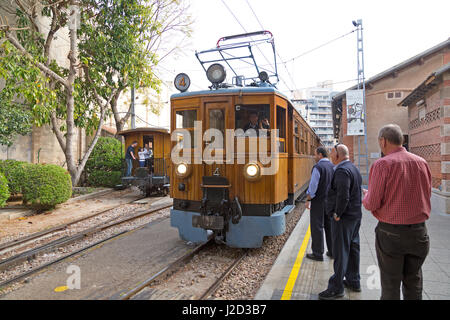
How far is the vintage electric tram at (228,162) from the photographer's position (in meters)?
5.05

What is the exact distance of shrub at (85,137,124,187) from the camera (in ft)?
48.6

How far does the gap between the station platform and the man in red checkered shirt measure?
1.08 meters

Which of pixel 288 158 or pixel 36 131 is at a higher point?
pixel 36 131

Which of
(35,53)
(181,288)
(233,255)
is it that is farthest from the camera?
(35,53)

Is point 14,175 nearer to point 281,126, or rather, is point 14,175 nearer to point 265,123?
point 265,123

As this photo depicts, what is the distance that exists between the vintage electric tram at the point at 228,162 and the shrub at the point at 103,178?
1024cm

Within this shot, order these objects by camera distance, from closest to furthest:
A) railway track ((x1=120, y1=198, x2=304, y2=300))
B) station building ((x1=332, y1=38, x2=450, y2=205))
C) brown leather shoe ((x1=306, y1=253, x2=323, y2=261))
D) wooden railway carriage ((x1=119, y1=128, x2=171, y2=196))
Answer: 1. railway track ((x1=120, y1=198, x2=304, y2=300))
2. brown leather shoe ((x1=306, y1=253, x2=323, y2=261))
3. wooden railway carriage ((x1=119, y1=128, x2=171, y2=196))
4. station building ((x1=332, y1=38, x2=450, y2=205))

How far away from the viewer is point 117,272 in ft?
15.1

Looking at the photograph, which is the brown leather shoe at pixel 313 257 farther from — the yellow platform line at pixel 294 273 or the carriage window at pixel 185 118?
the carriage window at pixel 185 118

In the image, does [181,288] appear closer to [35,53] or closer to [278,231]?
[278,231]

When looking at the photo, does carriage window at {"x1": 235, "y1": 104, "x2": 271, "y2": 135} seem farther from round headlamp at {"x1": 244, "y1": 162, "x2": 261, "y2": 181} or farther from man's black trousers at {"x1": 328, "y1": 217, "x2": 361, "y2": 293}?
man's black trousers at {"x1": 328, "y1": 217, "x2": 361, "y2": 293}

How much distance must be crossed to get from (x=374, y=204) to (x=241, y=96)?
3.14 meters

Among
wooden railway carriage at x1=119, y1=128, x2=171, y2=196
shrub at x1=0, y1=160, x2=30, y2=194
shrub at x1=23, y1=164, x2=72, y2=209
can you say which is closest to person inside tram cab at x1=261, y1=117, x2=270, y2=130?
shrub at x1=23, y1=164, x2=72, y2=209
